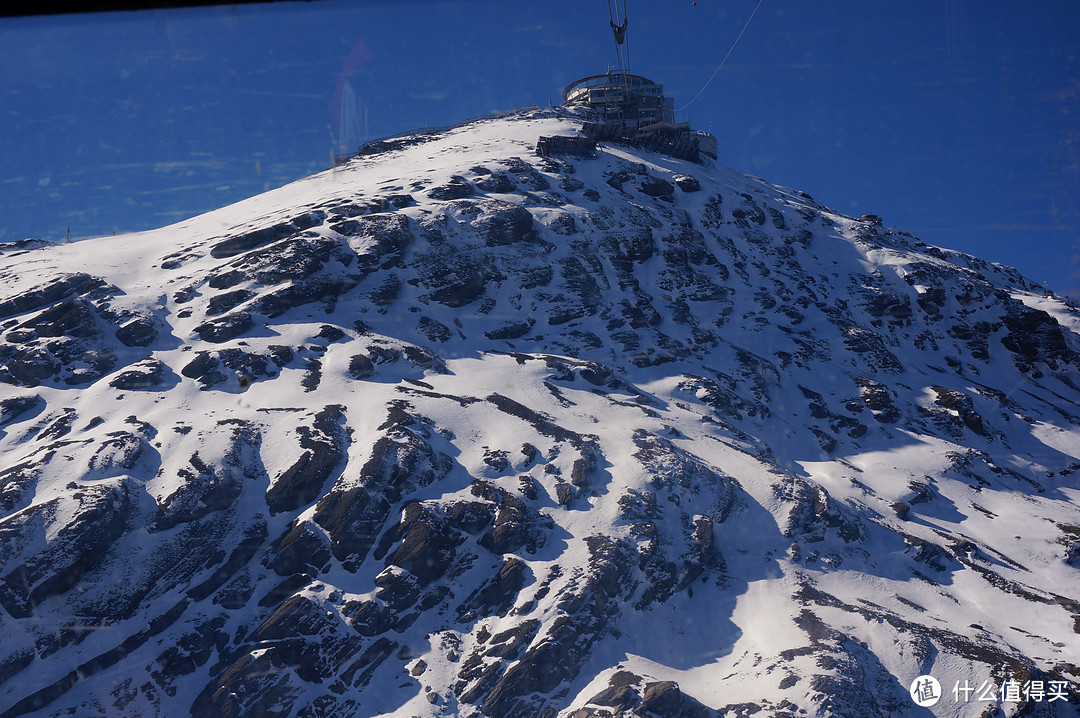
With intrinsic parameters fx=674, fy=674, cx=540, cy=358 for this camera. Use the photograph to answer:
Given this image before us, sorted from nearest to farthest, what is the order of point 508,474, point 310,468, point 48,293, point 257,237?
point 310,468 < point 508,474 < point 48,293 < point 257,237

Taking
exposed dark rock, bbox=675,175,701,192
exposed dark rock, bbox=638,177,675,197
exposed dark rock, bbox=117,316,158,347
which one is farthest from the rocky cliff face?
exposed dark rock, bbox=675,175,701,192

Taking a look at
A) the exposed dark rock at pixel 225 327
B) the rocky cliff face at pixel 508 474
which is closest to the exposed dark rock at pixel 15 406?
the rocky cliff face at pixel 508 474

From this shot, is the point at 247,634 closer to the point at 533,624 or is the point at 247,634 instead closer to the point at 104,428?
the point at 533,624

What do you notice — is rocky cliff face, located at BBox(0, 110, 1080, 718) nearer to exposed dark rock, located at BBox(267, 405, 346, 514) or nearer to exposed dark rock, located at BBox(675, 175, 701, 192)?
exposed dark rock, located at BBox(267, 405, 346, 514)

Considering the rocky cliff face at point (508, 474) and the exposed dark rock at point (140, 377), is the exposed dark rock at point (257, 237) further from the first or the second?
the exposed dark rock at point (140, 377)

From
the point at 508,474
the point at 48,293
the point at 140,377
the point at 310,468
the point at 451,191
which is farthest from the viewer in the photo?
the point at 451,191

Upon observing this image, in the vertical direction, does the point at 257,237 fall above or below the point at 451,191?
below

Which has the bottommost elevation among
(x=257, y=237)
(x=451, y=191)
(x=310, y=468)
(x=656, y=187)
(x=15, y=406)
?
(x=310, y=468)
